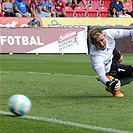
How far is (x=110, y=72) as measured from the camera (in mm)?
11242

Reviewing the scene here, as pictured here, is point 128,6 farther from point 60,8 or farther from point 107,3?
point 60,8

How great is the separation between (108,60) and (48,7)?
795 inches

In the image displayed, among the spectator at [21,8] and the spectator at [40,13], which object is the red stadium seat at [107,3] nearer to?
the spectator at [40,13]

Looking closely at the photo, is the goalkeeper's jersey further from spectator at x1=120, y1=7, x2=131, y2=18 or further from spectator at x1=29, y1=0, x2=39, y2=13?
spectator at x1=120, y1=7, x2=131, y2=18

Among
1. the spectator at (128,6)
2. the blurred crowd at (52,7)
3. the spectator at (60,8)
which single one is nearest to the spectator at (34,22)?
the blurred crowd at (52,7)

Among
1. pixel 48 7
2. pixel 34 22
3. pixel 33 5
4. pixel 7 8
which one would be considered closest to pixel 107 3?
pixel 48 7

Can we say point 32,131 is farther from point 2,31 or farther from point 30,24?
point 30,24

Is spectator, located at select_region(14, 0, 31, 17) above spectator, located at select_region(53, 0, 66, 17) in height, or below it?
above

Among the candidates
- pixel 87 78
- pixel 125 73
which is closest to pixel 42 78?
pixel 87 78

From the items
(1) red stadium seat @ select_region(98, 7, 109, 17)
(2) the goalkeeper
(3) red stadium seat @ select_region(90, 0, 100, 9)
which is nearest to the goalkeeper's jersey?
(2) the goalkeeper

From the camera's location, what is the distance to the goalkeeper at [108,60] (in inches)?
410

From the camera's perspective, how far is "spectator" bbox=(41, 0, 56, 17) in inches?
1204

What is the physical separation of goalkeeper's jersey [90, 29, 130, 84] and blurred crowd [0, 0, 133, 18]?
1716cm

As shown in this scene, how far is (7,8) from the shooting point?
2888 cm
